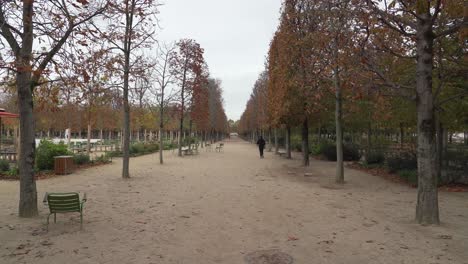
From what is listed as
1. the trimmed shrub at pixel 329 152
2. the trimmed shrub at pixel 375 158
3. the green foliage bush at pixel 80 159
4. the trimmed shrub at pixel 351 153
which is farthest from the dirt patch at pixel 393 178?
the green foliage bush at pixel 80 159

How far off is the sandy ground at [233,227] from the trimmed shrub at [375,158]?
861 cm

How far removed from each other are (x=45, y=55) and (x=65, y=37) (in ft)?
1.92

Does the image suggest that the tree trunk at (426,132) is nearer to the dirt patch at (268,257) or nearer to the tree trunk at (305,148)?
the dirt patch at (268,257)

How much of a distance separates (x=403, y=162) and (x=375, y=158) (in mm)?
4312

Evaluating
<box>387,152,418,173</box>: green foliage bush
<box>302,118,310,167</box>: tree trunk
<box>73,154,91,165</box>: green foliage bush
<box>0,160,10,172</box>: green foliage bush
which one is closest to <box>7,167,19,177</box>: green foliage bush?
<box>0,160,10,172</box>: green foliage bush

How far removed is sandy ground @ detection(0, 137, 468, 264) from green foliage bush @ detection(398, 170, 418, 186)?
1.62 metres

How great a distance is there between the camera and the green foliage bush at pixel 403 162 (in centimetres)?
1671

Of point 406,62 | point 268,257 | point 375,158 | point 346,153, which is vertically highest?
point 406,62

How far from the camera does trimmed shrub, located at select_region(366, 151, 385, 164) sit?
69.8 ft

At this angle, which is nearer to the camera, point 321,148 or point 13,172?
point 13,172

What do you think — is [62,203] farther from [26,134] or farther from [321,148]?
[321,148]

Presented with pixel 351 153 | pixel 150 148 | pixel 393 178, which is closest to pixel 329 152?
pixel 351 153

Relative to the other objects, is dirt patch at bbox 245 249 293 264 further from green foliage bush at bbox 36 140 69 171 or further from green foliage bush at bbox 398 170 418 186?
green foliage bush at bbox 36 140 69 171

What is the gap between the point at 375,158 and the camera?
844 inches
